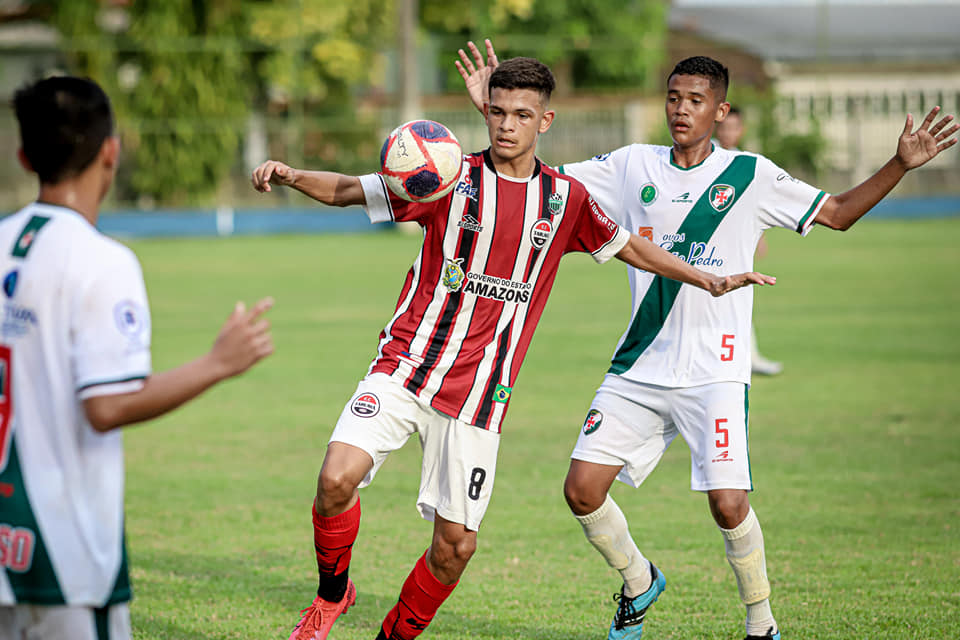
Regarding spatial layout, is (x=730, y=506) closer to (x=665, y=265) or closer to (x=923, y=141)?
(x=665, y=265)

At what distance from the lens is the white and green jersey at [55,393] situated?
321 centimetres

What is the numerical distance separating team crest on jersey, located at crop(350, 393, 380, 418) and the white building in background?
39031 millimetres

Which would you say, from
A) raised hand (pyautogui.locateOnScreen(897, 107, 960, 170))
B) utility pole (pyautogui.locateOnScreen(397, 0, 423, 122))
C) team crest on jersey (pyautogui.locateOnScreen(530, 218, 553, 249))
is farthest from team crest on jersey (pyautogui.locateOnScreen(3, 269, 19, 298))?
utility pole (pyautogui.locateOnScreen(397, 0, 423, 122))

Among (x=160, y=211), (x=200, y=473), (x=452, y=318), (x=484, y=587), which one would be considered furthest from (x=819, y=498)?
(x=160, y=211)

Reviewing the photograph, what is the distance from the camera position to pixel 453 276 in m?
5.13

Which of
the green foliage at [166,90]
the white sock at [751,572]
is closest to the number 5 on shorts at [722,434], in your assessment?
the white sock at [751,572]

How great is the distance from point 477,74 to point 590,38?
51.6 m

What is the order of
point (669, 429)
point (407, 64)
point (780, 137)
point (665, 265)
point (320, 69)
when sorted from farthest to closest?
1. point (780, 137)
2. point (320, 69)
3. point (407, 64)
4. point (669, 429)
5. point (665, 265)

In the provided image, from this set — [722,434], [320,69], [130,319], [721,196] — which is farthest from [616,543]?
[320,69]

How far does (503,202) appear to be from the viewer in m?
5.14

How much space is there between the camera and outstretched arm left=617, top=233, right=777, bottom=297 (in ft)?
16.9

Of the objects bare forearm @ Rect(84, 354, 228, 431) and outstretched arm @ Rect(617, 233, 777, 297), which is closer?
bare forearm @ Rect(84, 354, 228, 431)

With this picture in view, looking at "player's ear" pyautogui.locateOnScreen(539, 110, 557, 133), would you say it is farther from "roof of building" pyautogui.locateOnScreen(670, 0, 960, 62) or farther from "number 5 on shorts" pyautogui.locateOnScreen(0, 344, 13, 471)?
"roof of building" pyautogui.locateOnScreen(670, 0, 960, 62)

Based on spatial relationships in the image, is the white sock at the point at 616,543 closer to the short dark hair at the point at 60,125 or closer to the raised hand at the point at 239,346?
the raised hand at the point at 239,346
